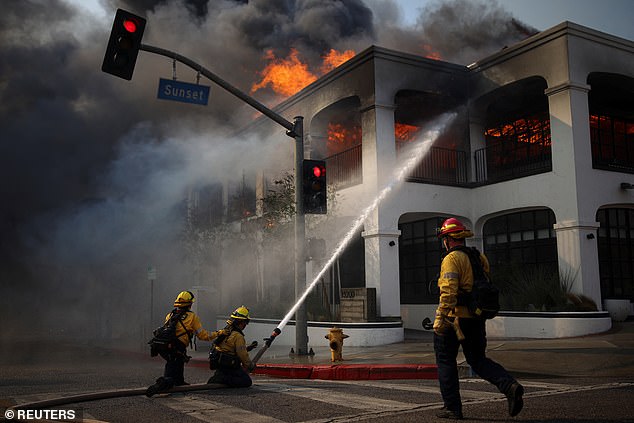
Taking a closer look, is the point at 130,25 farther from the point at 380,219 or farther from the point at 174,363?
the point at 380,219

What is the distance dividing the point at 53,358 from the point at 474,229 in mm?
11763

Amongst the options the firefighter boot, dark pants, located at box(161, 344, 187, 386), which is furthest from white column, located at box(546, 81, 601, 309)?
the firefighter boot

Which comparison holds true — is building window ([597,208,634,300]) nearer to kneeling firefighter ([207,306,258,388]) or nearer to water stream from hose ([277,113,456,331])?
water stream from hose ([277,113,456,331])

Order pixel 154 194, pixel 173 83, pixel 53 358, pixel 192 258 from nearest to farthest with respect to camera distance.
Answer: pixel 173 83
pixel 53 358
pixel 192 258
pixel 154 194

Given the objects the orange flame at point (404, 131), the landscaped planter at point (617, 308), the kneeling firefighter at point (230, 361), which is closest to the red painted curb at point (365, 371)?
the kneeling firefighter at point (230, 361)

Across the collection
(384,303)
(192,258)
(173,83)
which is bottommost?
(384,303)

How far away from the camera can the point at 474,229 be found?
18594 mm

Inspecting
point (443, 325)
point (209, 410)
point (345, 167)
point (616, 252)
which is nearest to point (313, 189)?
point (209, 410)

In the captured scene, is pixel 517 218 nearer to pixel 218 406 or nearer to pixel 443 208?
pixel 443 208

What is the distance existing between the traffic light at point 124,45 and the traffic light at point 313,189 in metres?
3.88

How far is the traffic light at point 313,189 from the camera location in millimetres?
12516

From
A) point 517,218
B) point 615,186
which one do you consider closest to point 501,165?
point 517,218

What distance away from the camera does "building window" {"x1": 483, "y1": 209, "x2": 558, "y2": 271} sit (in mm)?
17267

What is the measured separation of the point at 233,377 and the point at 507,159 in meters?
13.6
